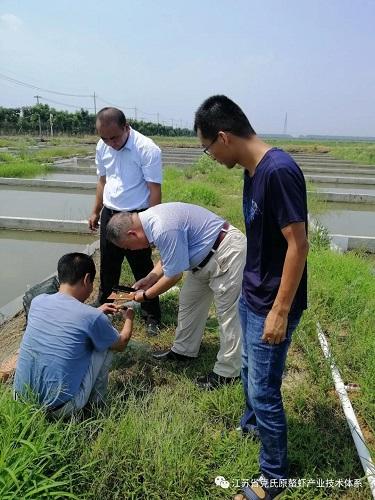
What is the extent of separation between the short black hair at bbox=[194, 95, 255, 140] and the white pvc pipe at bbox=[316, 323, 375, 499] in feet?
5.34

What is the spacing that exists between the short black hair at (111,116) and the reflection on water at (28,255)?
8.00ft

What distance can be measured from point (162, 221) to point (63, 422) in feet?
3.84

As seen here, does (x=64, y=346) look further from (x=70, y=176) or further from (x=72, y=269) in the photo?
(x=70, y=176)

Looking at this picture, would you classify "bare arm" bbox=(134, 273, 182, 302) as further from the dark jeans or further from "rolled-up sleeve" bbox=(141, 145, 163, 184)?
"rolled-up sleeve" bbox=(141, 145, 163, 184)

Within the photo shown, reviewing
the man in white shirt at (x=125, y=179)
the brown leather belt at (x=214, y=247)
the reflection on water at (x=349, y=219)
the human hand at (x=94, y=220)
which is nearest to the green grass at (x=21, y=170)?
the reflection on water at (x=349, y=219)

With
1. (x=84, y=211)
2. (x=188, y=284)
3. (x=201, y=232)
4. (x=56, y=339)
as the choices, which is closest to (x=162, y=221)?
(x=201, y=232)

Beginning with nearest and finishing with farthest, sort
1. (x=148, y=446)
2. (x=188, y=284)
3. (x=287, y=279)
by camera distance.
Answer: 1. (x=287, y=279)
2. (x=148, y=446)
3. (x=188, y=284)

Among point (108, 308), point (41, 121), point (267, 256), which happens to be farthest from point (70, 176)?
point (41, 121)

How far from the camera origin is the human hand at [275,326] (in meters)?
1.61

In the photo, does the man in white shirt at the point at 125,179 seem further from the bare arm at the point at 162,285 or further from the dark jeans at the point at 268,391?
the dark jeans at the point at 268,391

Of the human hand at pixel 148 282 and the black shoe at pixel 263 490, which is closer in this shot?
the black shoe at pixel 263 490

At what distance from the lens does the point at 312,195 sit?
32.7ft

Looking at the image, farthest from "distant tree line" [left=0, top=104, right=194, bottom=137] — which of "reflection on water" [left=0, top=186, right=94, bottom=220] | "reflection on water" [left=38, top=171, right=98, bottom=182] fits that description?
"reflection on water" [left=0, top=186, right=94, bottom=220]

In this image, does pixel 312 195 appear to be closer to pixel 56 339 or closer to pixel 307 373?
pixel 307 373
